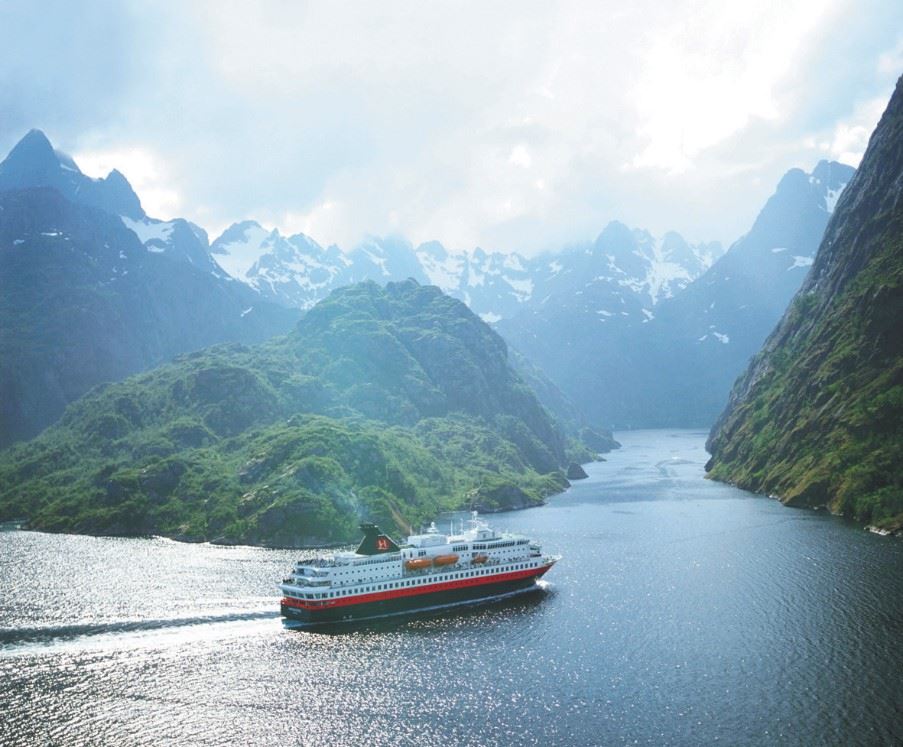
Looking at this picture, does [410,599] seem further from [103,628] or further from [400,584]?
[103,628]

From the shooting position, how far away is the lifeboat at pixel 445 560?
11869 centimetres

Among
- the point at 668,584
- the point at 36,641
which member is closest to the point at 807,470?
the point at 668,584

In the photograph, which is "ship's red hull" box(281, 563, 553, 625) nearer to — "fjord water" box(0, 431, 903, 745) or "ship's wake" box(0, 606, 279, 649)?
"fjord water" box(0, 431, 903, 745)

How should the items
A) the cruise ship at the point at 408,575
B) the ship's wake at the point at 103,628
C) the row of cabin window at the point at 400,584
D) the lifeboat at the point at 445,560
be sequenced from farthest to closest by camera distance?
the lifeboat at the point at 445,560 < the cruise ship at the point at 408,575 < the row of cabin window at the point at 400,584 < the ship's wake at the point at 103,628

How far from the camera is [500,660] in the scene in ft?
292

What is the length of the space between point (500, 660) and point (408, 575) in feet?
100

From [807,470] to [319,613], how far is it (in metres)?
146

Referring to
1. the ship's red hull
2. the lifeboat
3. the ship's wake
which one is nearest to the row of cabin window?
the ship's red hull

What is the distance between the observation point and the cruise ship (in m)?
108

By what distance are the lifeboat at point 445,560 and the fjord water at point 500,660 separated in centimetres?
885

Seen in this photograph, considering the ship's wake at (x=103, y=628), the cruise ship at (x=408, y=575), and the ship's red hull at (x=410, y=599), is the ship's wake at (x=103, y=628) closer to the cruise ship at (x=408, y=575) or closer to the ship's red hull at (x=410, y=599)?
the ship's red hull at (x=410, y=599)

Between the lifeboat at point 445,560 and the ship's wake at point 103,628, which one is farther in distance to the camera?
the lifeboat at point 445,560

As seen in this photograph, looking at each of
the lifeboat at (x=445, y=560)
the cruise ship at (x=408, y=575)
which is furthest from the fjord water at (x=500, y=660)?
the lifeboat at (x=445, y=560)

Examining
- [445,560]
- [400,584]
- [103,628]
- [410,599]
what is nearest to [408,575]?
[400,584]
